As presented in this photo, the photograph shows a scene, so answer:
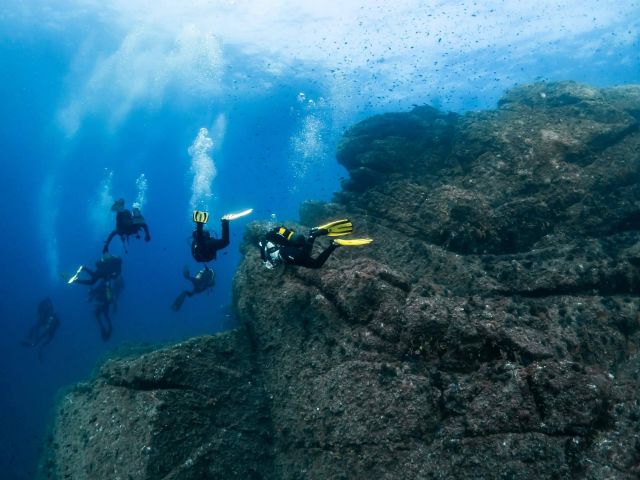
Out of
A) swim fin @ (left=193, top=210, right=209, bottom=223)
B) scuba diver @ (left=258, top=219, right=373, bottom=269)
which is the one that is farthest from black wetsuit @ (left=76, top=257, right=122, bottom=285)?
scuba diver @ (left=258, top=219, right=373, bottom=269)

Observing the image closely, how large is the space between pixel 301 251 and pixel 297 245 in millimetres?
153

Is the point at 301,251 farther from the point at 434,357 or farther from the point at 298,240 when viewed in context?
the point at 434,357

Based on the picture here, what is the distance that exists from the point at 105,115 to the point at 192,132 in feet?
59.2

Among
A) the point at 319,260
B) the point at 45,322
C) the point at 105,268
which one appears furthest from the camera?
the point at 45,322

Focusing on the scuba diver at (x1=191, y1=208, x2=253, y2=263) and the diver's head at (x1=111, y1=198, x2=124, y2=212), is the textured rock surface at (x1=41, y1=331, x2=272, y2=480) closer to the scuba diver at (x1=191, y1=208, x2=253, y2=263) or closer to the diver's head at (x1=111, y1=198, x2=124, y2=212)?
the scuba diver at (x1=191, y1=208, x2=253, y2=263)

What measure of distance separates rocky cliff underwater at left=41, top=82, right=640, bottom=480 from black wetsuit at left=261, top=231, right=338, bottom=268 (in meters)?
0.64

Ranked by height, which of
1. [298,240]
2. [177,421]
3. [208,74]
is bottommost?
[177,421]

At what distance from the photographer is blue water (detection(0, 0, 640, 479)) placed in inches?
1283

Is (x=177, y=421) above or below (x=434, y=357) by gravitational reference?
below

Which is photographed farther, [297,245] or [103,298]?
[103,298]

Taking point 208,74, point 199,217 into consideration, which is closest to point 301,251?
point 199,217

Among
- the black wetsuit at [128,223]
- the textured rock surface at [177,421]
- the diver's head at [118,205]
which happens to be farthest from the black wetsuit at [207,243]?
the diver's head at [118,205]

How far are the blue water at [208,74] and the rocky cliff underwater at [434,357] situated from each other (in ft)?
18.6

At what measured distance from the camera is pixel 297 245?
24.0 ft
